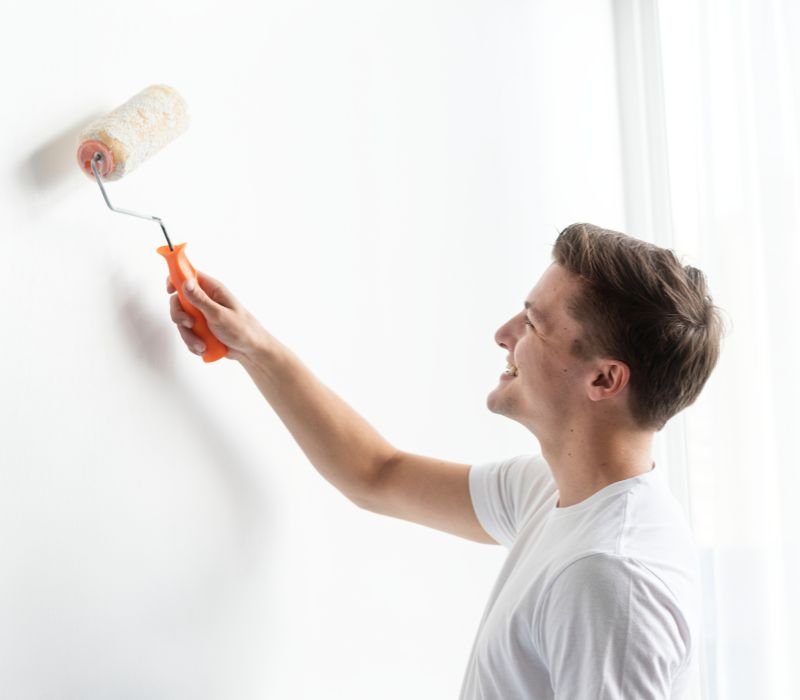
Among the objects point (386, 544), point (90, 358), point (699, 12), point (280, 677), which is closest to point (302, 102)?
point (90, 358)

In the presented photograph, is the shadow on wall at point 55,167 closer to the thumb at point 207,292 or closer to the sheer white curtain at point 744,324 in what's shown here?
the thumb at point 207,292

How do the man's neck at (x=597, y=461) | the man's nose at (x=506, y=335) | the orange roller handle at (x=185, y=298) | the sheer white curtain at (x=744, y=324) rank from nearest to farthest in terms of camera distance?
the orange roller handle at (x=185, y=298)
the man's neck at (x=597, y=461)
the man's nose at (x=506, y=335)
the sheer white curtain at (x=744, y=324)

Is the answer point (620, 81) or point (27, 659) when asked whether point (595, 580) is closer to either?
point (27, 659)

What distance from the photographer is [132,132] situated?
962 millimetres

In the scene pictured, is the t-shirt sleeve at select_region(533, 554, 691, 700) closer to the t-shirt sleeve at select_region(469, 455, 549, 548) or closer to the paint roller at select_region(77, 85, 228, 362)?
the t-shirt sleeve at select_region(469, 455, 549, 548)

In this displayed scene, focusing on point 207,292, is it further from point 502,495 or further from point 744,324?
point 744,324

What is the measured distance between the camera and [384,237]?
1417 mm

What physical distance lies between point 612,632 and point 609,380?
332 millimetres

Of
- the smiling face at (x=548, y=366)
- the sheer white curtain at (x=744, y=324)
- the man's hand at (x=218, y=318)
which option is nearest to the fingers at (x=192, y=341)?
the man's hand at (x=218, y=318)

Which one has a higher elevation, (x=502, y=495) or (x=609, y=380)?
(x=609, y=380)

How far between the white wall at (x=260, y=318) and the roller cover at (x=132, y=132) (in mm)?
62

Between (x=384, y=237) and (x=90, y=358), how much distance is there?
1.81 ft

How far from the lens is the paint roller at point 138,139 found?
95cm

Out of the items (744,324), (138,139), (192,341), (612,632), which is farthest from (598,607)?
(744,324)
